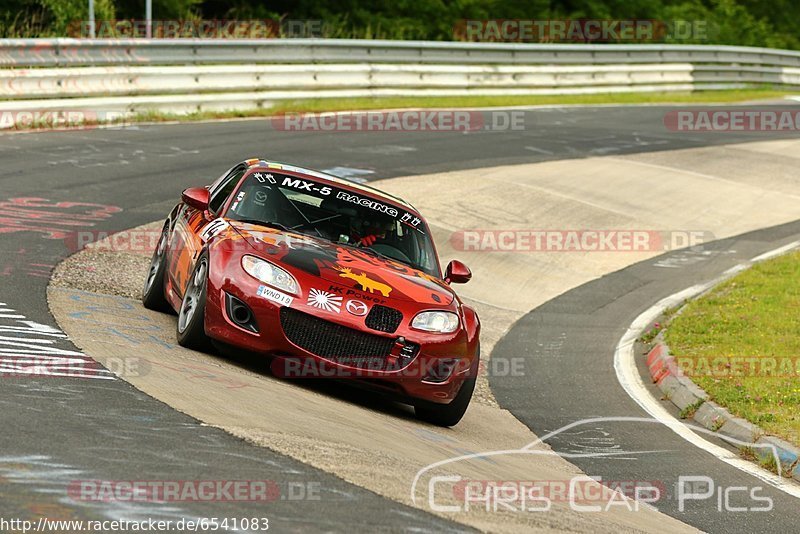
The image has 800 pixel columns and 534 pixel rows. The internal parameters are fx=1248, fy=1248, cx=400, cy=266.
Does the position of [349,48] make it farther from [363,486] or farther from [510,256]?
[363,486]

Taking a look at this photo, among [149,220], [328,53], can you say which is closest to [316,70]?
[328,53]

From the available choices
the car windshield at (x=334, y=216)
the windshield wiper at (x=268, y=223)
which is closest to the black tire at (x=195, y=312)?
the windshield wiper at (x=268, y=223)

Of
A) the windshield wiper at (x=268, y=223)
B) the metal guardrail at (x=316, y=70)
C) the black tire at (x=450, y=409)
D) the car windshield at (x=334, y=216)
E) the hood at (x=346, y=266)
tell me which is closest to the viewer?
the hood at (x=346, y=266)

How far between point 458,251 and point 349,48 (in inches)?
448

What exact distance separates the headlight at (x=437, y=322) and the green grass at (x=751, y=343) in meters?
2.59

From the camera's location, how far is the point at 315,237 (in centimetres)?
922

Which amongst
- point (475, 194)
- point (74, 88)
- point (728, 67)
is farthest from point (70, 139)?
point (728, 67)

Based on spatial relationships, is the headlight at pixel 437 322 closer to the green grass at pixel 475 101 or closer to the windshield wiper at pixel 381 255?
the windshield wiper at pixel 381 255

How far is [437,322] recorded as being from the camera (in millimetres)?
8492

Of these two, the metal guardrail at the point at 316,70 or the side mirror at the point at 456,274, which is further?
the metal guardrail at the point at 316,70

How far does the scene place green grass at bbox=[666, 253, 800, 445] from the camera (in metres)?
9.89

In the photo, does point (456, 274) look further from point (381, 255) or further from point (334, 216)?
point (334, 216)

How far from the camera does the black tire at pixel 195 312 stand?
8.45 m

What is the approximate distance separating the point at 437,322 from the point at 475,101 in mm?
20189
